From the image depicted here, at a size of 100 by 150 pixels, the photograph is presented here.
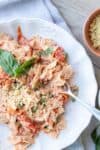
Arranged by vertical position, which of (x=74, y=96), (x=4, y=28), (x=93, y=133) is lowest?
(x=93, y=133)

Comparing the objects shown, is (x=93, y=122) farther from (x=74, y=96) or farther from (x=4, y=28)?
(x=4, y=28)

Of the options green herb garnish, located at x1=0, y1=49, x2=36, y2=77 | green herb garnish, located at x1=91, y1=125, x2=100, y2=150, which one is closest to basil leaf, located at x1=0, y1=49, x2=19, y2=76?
green herb garnish, located at x1=0, y1=49, x2=36, y2=77

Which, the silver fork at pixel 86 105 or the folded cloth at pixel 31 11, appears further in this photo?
the folded cloth at pixel 31 11

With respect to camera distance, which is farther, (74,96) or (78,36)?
(78,36)

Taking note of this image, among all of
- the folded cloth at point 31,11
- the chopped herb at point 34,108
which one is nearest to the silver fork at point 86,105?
the chopped herb at point 34,108

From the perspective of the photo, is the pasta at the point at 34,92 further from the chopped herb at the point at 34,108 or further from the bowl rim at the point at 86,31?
the bowl rim at the point at 86,31

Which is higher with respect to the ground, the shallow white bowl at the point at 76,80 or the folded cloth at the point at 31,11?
the folded cloth at the point at 31,11

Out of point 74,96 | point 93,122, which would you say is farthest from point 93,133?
point 74,96
